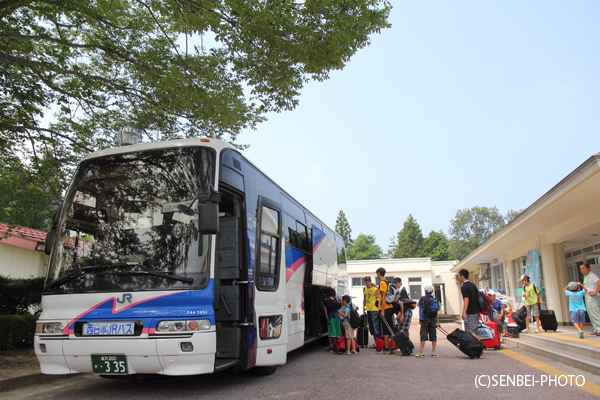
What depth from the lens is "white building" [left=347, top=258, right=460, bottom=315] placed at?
35.4 meters

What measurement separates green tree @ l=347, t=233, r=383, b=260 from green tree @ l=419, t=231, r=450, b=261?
54.0ft

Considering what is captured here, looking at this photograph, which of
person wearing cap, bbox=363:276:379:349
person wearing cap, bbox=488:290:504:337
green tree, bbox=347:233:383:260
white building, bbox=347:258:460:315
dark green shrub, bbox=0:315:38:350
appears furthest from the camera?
green tree, bbox=347:233:383:260

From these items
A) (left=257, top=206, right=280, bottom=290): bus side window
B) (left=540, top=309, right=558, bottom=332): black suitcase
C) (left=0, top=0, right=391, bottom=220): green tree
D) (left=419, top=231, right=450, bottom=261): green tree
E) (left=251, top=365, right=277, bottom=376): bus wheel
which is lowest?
(left=251, top=365, right=277, bottom=376): bus wheel

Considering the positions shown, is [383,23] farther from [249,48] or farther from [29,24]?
[29,24]

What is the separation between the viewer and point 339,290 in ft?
45.8

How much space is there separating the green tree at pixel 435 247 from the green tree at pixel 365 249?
54.0 ft

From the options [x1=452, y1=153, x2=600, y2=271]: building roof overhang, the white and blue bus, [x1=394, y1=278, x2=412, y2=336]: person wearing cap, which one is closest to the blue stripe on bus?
the white and blue bus

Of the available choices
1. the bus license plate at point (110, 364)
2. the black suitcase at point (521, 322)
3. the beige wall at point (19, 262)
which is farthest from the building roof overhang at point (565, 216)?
the beige wall at point (19, 262)

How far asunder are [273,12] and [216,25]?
1.12 m

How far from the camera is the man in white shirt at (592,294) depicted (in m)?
10.6

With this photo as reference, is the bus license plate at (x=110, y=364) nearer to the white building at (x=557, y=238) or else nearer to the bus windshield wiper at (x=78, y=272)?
the bus windshield wiper at (x=78, y=272)

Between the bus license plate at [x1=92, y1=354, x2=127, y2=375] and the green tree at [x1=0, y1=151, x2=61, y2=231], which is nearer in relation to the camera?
the bus license plate at [x1=92, y1=354, x2=127, y2=375]

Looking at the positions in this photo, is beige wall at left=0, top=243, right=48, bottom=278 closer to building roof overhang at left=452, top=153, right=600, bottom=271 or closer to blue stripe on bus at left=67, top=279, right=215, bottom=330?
blue stripe on bus at left=67, top=279, right=215, bottom=330

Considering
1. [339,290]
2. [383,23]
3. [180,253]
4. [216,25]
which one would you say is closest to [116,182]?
[180,253]
